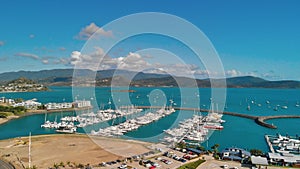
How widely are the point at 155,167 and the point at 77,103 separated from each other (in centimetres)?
2477

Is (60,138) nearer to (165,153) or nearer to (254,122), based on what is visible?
(165,153)

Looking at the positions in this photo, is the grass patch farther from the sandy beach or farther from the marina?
the marina

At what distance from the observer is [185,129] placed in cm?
1867

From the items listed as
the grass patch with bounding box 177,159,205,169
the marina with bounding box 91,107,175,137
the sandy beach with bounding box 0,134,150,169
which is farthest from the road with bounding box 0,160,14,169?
the marina with bounding box 91,107,175,137

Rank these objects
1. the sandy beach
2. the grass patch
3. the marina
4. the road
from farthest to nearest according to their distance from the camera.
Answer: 1. the marina
2. the sandy beach
3. the road
4. the grass patch

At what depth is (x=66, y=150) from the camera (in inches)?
497

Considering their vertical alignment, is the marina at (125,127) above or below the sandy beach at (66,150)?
above

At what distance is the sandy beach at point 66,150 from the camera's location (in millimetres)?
10922

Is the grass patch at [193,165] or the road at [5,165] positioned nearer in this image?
the grass patch at [193,165]

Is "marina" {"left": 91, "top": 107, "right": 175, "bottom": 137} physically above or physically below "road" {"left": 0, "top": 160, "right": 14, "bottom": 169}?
above

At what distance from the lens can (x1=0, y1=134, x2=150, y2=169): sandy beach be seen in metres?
10.9

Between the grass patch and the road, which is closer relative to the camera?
the grass patch

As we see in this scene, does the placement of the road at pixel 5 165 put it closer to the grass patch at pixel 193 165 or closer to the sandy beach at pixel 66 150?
the sandy beach at pixel 66 150

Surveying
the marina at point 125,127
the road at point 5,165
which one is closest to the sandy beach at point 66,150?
the road at point 5,165
